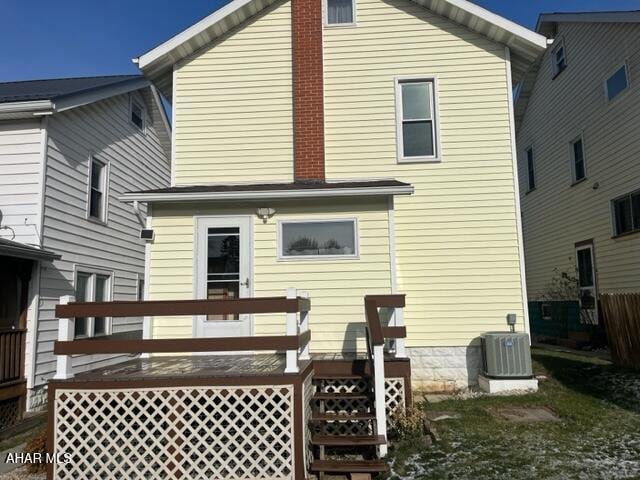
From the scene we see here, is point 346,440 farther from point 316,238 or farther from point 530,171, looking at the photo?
point 530,171

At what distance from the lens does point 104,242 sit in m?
11.0

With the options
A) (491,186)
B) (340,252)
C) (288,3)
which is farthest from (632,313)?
(288,3)

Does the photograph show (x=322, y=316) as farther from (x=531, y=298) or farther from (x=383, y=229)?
(x=531, y=298)

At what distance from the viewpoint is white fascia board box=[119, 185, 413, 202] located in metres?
7.33

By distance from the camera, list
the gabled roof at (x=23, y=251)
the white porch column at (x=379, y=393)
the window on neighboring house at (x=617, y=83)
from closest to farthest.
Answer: the white porch column at (x=379, y=393) < the gabled roof at (x=23, y=251) < the window on neighboring house at (x=617, y=83)

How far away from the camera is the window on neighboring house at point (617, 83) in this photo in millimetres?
11375

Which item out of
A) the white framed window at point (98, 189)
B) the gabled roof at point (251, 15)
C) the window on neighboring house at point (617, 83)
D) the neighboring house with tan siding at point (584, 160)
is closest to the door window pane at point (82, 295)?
→ the white framed window at point (98, 189)

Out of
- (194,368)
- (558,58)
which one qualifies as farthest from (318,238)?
(558,58)

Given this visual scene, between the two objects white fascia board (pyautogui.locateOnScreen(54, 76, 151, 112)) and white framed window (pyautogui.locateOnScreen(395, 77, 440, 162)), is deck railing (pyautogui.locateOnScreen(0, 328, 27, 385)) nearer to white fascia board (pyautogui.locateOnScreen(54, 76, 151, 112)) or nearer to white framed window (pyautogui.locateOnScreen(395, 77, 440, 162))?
white fascia board (pyautogui.locateOnScreen(54, 76, 151, 112))

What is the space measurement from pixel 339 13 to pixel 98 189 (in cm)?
664

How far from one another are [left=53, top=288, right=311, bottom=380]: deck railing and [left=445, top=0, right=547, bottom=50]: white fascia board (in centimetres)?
653

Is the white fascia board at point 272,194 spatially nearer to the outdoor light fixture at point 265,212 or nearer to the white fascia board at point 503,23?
the outdoor light fixture at point 265,212

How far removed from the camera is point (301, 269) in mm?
7684

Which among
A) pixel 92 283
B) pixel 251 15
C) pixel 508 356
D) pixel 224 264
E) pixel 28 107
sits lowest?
pixel 508 356
